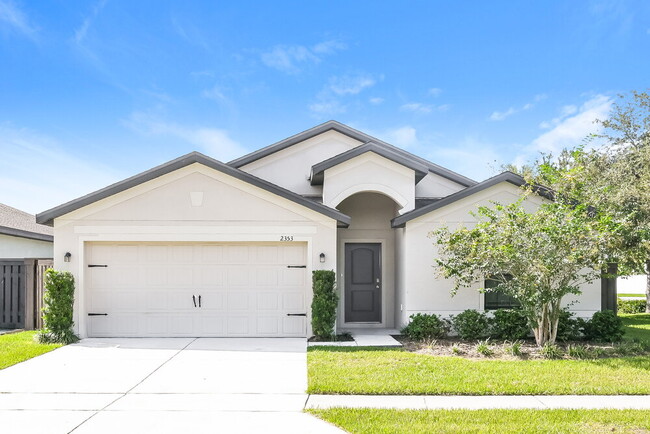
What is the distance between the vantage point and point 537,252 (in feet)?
30.6

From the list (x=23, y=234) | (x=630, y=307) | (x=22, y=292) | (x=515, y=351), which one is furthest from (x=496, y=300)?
(x=23, y=234)

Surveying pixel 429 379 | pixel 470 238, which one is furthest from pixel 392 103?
pixel 429 379

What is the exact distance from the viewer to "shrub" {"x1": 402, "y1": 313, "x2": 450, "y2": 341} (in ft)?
36.1

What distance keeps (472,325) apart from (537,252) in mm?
2466

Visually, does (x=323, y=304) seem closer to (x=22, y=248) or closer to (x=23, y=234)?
(x=23, y=234)

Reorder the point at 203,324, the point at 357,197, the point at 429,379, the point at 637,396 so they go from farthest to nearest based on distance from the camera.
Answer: the point at 357,197, the point at 203,324, the point at 429,379, the point at 637,396

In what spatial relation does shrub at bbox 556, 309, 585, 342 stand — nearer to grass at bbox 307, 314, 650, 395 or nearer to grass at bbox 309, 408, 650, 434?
grass at bbox 307, 314, 650, 395

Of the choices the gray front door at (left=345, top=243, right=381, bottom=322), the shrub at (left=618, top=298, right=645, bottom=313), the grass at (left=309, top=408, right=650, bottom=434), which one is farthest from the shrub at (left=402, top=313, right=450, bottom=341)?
the shrub at (left=618, top=298, right=645, bottom=313)

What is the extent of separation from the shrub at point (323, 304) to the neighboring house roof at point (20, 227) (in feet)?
32.7

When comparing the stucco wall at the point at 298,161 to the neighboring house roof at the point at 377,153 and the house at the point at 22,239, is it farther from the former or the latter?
the house at the point at 22,239

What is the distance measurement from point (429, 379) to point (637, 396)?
278 cm

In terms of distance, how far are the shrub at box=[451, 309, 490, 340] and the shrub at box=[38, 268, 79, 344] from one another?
8.53 m

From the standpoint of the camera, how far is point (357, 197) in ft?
44.7

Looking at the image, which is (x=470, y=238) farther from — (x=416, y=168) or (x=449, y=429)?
(x=449, y=429)
